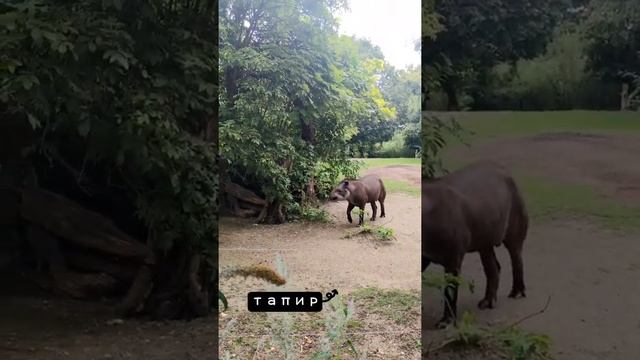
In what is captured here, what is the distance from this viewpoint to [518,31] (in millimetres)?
3152

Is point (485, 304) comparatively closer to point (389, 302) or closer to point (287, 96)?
point (389, 302)

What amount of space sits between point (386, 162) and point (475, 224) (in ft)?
2.12

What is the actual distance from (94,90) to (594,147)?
2649 mm

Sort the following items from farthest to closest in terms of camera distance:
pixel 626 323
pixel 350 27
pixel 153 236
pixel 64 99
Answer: pixel 153 236 → pixel 64 99 → pixel 626 323 → pixel 350 27

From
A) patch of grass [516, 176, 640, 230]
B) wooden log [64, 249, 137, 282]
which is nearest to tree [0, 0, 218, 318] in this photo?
wooden log [64, 249, 137, 282]

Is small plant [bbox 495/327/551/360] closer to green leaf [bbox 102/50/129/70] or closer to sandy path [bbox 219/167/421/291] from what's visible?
sandy path [bbox 219/167/421/291]

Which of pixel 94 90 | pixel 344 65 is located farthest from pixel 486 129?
pixel 94 90

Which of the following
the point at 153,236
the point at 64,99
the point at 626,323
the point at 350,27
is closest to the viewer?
the point at 350,27

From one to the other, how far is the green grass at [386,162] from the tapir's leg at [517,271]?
0.70m

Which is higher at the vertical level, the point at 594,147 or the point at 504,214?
the point at 594,147

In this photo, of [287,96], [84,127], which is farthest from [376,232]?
[84,127]

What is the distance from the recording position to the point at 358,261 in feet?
9.58

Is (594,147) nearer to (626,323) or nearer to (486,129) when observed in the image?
(486,129)

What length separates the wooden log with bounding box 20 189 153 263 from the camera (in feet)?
13.5
